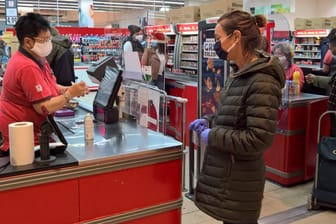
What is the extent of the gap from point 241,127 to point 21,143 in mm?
1040

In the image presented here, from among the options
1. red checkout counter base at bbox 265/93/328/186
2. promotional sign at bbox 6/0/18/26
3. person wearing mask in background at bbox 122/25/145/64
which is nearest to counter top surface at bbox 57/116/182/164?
red checkout counter base at bbox 265/93/328/186

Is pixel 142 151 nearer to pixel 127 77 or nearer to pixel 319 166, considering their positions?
pixel 127 77

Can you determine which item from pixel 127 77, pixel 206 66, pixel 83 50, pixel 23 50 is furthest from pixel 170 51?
pixel 23 50

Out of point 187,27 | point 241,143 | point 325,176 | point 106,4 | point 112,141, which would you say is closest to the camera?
point 241,143

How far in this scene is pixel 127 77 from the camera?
3.33 metres

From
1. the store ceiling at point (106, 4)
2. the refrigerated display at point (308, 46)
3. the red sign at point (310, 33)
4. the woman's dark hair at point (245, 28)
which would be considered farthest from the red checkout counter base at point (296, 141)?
the store ceiling at point (106, 4)

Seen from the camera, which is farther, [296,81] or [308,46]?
[308,46]

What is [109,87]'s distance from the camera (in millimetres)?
2725

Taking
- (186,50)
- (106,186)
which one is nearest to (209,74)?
(106,186)

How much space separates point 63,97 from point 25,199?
1.82 feet

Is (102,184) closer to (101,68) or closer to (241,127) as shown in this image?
(241,127)

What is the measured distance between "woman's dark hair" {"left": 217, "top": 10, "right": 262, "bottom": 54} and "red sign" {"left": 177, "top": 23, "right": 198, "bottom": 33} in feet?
17.2

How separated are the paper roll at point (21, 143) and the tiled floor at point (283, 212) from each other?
75.4 inches

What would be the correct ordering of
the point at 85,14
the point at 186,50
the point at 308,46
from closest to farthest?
1. the point at 186,50
2. the point at 85,14
3. the point at 308,46
